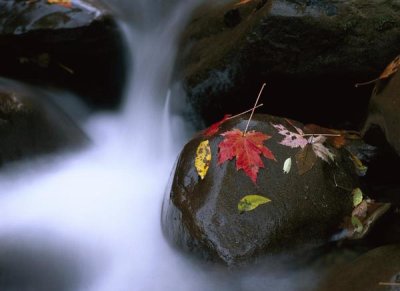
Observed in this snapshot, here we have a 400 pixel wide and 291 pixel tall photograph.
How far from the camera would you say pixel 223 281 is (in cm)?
266

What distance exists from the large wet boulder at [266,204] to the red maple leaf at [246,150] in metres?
0.03

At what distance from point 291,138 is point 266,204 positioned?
21.4 inches

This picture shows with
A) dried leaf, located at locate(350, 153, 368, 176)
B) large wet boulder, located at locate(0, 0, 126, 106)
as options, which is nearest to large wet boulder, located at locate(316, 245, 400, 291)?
dried leaf, located at locate(350, 153, 368, 176)

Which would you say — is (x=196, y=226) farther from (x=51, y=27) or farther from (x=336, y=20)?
(x=51, y=27)

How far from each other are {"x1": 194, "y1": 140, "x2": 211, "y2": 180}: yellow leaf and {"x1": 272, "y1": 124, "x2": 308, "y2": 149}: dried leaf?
19.4 inches

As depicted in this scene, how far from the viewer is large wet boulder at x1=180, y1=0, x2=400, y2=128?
11.0ft

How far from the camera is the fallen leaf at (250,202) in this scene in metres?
2.65

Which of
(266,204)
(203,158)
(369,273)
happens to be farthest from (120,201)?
(369,273)

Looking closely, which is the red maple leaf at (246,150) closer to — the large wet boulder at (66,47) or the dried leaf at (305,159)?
the dried leaf at (305,159)

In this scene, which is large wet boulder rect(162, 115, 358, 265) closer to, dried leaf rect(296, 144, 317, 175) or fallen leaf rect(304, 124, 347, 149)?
dried leaf rect(296, 144, 317, 175)

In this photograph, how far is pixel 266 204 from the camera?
8.71 feet

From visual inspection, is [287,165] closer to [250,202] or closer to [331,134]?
[250,202]

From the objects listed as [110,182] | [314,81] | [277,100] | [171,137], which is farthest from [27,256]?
[314,81]

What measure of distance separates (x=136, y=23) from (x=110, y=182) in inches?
82.1
